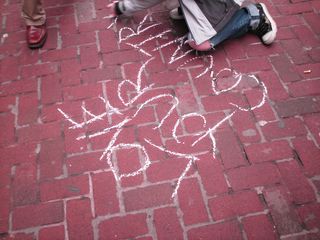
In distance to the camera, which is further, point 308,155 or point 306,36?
point 306,36

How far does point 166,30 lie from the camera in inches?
111

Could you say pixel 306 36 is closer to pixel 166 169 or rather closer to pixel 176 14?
pixel 176 14

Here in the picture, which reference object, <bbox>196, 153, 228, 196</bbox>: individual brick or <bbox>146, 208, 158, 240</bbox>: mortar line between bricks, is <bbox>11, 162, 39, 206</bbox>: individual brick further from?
<bbox>196, 153, 228, 196</bbox>: individual brick

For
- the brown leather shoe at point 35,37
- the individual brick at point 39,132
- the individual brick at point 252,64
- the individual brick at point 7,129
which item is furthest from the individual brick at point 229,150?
the brown leather shoe at point 35,37

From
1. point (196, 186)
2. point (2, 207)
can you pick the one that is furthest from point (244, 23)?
point (2, 207)

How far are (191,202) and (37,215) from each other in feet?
3.01

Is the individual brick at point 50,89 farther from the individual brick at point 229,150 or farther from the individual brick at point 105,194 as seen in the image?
the individual brick at point 229,150

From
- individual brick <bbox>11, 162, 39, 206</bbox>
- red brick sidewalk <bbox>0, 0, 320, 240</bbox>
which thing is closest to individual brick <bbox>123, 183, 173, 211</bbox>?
red brick sidewalk <bbox>0, 0, 320, 240</bbox>

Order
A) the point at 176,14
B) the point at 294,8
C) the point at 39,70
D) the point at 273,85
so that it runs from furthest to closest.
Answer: the point at 294,8 < the point at 176,14 < the point at 39,70 < the point at 273,85

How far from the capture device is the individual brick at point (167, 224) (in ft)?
6.16

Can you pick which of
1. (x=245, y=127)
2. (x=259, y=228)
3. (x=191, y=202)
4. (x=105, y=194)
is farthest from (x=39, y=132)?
(x=259, y=228)

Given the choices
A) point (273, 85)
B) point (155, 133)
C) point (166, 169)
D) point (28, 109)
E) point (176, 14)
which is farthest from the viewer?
point (176, 14)

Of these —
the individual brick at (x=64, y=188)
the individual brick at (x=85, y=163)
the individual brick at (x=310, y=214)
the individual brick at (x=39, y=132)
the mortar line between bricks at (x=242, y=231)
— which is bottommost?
the individual brick at (x=310, y=214)

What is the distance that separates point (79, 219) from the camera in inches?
76.1
